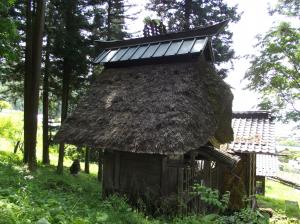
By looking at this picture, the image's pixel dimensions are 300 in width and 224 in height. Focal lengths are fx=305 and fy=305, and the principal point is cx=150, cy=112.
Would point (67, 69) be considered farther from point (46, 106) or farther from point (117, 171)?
point (117, 171)

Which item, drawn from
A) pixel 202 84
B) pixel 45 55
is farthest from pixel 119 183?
pixel 45 55

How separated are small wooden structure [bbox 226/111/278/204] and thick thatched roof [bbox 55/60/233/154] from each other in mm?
1791

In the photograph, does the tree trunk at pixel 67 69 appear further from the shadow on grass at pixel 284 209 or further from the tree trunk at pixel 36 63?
the shadow on grass at pixel 284 209

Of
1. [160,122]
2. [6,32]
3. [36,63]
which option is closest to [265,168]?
[160,122]

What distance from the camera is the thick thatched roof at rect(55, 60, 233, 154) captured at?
763 centimetres

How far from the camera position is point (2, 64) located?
49.6 feet

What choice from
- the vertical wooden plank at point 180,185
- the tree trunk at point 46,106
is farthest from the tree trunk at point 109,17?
the vertical wooden plank at point 180,185

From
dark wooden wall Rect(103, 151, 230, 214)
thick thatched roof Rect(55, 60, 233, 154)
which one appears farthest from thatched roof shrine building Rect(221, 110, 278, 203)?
dark wooden wall Rect(103, 151, 230, 214)

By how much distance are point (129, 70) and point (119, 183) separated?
166 inches

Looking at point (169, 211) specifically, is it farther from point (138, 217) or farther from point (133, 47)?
point (133, 47)

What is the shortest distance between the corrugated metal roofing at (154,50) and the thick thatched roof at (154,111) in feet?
1.34

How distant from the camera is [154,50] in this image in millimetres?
10930

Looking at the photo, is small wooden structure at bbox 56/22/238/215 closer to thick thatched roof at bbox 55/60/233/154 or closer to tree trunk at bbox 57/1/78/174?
thick thatched roof at bbox 55/60/233/154

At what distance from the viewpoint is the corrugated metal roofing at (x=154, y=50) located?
999cm
